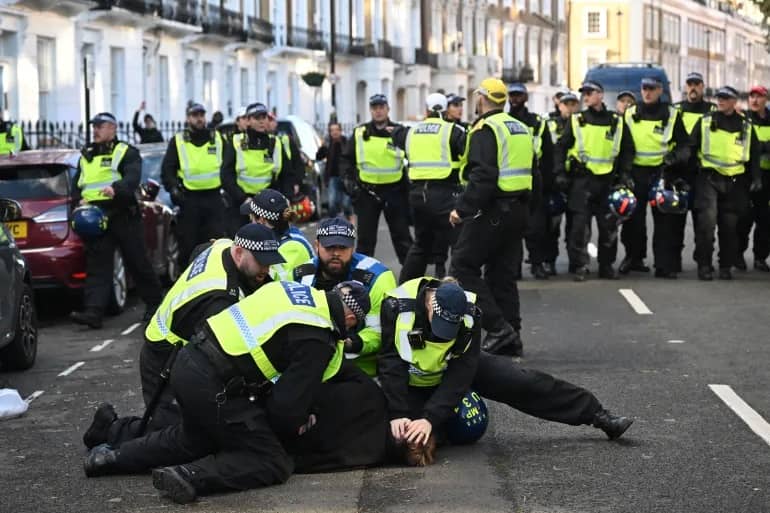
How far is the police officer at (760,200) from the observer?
60.5ft

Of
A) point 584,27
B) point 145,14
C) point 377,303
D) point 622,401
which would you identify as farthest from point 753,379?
point 584,27

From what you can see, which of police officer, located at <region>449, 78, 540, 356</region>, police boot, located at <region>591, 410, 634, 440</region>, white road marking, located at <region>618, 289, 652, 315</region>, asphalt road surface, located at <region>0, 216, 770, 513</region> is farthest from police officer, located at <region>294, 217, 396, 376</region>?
white road marking, located at <region>618, 289, 652, 315</region>

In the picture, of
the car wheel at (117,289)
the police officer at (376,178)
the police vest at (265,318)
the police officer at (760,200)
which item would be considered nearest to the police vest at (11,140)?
the car wheel at (117,289)

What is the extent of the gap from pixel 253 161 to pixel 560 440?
7764mm

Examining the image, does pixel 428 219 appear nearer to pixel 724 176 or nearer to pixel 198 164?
pixel 198 164

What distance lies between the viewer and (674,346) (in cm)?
1305

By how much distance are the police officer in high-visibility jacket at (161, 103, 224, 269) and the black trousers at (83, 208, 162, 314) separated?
122 centimetres

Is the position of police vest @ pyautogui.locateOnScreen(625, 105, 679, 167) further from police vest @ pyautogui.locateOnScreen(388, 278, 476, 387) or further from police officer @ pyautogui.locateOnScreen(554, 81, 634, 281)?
police vest @ pyautogui.locateOnScreen(388, 278, 476, 387)

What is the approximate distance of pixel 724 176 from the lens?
17922mm

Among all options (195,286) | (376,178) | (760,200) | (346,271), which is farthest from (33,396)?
(760,200)

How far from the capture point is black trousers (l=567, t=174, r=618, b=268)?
17.8m

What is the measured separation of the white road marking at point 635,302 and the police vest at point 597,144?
144 centimetres

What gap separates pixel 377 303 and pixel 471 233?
325cm

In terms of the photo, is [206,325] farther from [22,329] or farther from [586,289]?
[586,289]
